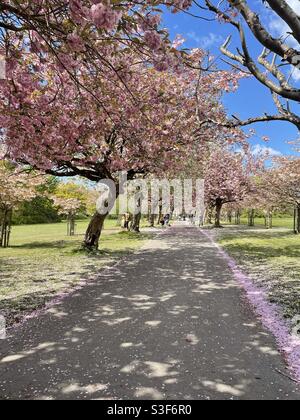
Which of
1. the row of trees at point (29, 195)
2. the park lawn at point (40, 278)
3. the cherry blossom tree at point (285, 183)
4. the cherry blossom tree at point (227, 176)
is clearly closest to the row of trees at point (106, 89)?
the park lawn at point (40, 278)

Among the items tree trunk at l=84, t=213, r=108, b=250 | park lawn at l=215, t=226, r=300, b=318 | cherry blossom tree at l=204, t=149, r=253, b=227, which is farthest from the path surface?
cherry blossom tree at l=204, t=149, r=253, b=227

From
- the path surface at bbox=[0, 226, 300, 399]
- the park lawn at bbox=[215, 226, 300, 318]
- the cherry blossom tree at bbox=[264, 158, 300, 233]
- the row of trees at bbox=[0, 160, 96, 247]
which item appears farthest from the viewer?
the cherry blossom tree at bbox=[264, 158, 300, 233]

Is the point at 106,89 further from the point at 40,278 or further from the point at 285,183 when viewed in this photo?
the point at 285,183

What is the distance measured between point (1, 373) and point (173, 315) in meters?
3.30

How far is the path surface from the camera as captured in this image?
3.93 metres

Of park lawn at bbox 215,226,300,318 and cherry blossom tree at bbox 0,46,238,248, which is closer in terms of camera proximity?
park lawn at bbox 215,226,300,318

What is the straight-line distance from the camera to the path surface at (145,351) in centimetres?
393

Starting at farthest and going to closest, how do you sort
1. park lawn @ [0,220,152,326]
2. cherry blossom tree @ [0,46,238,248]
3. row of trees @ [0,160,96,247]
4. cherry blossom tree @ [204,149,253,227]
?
cherry blossom tree @ [204,149,253,227]
row of trees @ [0,160,96,247]
cherry blossom tree @ [0,46,238,248]
park lawn @ [0,220,152,326]

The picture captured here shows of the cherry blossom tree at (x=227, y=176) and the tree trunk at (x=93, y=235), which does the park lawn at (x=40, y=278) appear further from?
the cherry blossom tree at (x=227, y=176)

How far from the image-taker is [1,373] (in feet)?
14.1

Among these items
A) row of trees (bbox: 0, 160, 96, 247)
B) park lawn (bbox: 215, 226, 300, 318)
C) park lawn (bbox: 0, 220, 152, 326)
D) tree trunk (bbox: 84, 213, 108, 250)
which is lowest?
park lawn (bbox: 0, 220, 152, 326)

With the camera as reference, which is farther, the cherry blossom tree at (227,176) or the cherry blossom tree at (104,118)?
the cherry blossom tree at (227,176)

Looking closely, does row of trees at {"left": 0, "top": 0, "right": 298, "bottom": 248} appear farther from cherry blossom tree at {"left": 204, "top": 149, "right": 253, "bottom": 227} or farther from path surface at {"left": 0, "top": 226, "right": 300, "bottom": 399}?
cherry blossom tree at {"left": 204, "top": 149, "right": 253, "bottom": 227}

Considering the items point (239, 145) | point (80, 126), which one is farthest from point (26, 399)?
point (239, 145)
